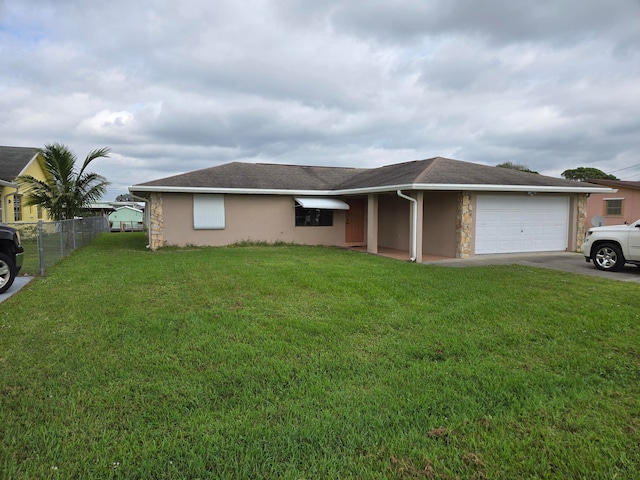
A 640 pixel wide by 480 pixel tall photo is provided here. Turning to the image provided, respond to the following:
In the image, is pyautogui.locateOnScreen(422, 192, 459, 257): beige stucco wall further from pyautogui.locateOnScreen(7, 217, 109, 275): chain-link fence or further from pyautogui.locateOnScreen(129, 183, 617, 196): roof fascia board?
pyautogui.locateOnScreen(7, 217, 109, 275): chain-link fence

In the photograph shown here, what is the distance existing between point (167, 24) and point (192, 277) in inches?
299

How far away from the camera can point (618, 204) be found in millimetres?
24281

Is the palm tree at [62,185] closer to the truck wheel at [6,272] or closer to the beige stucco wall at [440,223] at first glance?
the truck wheel at [6,272]

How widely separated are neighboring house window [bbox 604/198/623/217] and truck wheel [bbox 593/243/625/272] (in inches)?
654

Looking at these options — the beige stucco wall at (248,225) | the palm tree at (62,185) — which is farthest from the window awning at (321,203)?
the palm tree at (62,185)

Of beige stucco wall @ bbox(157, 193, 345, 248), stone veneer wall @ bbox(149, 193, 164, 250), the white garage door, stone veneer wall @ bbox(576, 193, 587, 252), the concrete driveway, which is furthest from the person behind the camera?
beige stucco wall @ bbox(157, 193, 345, 248)

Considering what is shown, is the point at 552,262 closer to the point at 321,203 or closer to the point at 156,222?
the point at 321,203

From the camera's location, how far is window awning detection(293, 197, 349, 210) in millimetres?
16828

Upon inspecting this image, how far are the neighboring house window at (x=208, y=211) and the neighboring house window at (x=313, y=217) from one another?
3404mm

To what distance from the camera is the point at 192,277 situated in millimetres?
9320

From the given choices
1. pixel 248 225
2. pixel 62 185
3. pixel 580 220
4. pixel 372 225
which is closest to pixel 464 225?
pixel 372 225

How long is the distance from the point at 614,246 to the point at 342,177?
12.5 meters

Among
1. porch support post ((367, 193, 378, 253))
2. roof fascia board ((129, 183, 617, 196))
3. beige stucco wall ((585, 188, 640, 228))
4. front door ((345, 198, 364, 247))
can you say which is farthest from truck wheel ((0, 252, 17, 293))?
beige stucco wall ((585, 188, 640, 228))

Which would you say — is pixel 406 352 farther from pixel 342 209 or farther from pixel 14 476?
pixel 342 209
